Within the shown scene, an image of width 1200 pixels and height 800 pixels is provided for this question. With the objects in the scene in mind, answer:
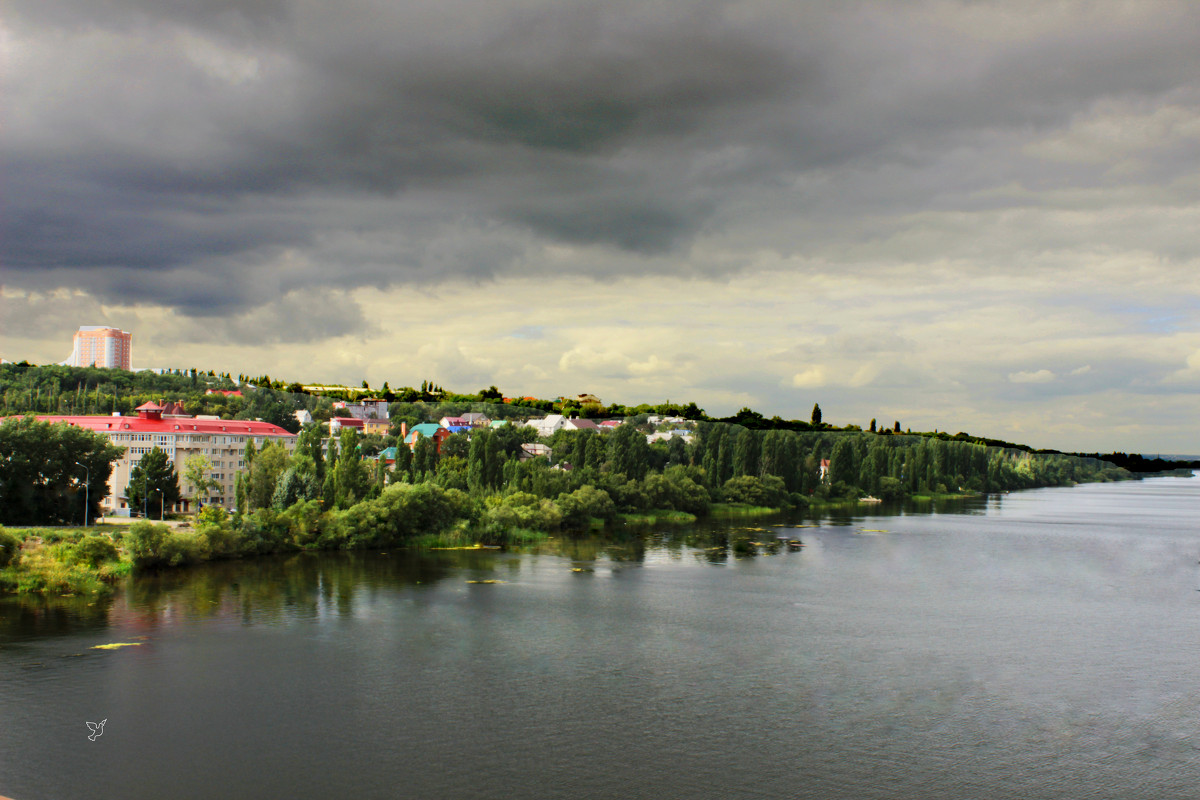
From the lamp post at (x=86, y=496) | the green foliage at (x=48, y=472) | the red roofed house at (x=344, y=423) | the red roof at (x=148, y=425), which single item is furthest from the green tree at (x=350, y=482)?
the red roofed house at (x=344, y=423)

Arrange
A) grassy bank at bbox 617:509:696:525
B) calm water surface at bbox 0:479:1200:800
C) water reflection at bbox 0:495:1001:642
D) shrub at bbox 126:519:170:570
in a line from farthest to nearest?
1. grassy bank at bbox 617:509:696:525
2. shrub at bbox 126:519:170:570
3. water reflection at bbox 0:495:1001:642
4. calm water surface at bbox 0:479:1200:800

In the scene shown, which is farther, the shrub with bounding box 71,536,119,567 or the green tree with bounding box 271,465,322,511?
the green tree with bounding box 271,465,322,511

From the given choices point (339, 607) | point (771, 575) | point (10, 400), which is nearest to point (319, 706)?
point (339, 607)

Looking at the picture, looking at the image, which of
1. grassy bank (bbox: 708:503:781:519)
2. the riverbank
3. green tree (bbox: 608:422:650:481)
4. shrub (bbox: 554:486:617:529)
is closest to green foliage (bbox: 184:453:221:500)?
the riverbank

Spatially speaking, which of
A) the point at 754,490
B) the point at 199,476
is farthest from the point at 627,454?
the point at 199,476

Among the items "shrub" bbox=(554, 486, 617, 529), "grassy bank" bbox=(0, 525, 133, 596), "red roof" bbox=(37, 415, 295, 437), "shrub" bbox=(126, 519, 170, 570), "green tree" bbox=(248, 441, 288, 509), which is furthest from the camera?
"red roof" bbox=(37, 415, 295, 437)

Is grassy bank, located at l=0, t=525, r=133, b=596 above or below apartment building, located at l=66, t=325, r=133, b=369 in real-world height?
below

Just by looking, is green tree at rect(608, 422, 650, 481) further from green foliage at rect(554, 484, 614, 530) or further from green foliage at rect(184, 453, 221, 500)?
green foliage at rect(184, 453, 221, 500)
